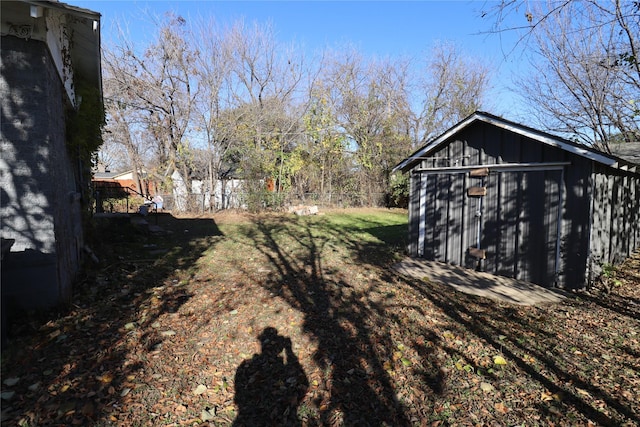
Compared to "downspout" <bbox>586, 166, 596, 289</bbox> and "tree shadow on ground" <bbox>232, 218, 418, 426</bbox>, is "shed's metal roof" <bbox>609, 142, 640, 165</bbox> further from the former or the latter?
"tree shadow on ground" <bbox>232, 218, 418, 426</bbox>

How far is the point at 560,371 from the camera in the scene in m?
3.40

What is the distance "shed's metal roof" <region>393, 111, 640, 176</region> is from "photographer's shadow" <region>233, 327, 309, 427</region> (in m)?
5.66

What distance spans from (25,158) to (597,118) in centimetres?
1555

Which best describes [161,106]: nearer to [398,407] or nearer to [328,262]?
[328,262]

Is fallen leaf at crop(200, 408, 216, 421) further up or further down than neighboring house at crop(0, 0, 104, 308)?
further down

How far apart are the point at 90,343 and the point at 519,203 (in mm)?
7253

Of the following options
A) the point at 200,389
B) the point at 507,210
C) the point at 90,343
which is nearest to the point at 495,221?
the point at 507,210

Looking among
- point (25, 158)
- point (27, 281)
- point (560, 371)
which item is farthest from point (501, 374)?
point (25, 158)

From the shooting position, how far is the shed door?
20.8 ft

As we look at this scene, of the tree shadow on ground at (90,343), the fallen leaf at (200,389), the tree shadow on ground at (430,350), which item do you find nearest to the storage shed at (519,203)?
the tree shadow on ground at (430,350)

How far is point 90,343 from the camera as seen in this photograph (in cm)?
369

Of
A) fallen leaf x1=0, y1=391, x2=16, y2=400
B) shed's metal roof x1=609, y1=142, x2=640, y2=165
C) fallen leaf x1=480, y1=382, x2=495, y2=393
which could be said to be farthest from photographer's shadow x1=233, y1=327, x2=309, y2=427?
shed's metal roof x1=609, y1=142, x2=640, y2=165

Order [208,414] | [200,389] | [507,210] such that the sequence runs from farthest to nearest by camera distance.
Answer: [507,210], [200,389], [208,414]

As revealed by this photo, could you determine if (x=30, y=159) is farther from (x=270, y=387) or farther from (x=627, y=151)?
Result: (x=627, y=151)
